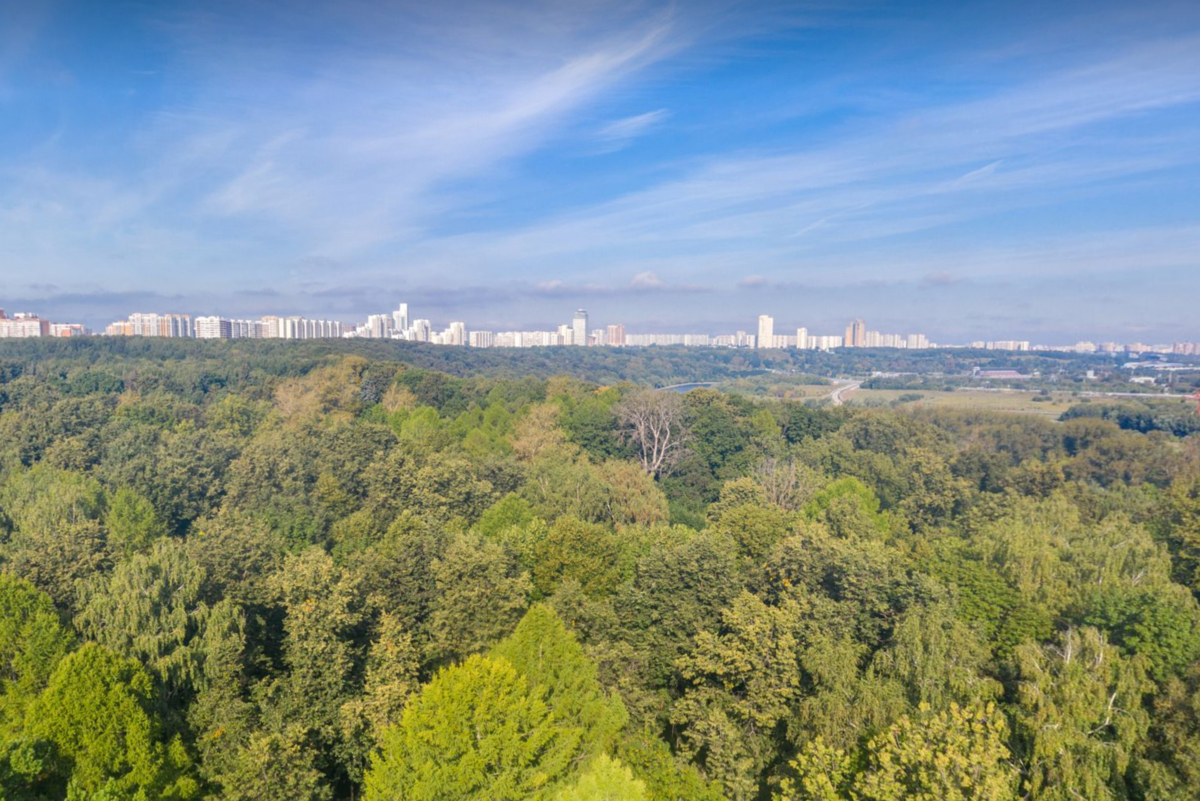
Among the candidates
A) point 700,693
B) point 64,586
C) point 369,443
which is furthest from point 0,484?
point 700,693

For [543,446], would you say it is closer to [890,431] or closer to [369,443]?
[369,443]

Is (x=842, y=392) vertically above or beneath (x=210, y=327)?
beneath

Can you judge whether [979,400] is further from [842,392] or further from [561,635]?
[561,635]

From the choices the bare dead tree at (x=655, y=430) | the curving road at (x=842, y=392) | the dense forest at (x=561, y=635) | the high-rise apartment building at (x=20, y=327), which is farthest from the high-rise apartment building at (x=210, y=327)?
the curving road at (x=842, y=392)

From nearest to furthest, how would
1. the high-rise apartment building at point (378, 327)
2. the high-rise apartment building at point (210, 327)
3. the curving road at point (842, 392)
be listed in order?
the curving road at point (842, 392) < the high-rise apartment building at point (210, 327) < the high-rise apartment building at point (378, 327)

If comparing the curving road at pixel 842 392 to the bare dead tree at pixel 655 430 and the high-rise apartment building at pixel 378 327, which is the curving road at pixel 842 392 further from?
the high-rise apartment building at pixel 378 327

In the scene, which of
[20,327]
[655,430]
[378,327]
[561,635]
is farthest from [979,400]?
[20,327]

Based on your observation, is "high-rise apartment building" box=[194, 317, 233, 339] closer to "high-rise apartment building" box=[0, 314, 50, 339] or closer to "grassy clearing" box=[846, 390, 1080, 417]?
"high-rise apartment building" box=[0, 314, 50, 339]
